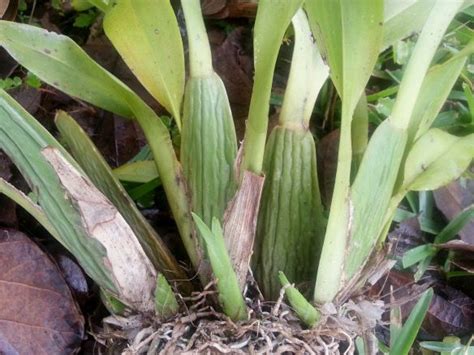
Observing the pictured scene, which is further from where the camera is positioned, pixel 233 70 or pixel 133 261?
pixel 233 70

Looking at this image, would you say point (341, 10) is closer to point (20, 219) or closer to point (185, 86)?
point (185, 86)

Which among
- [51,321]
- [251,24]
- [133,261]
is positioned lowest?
[51,321]

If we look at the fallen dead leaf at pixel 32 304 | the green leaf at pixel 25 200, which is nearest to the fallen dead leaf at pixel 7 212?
the fallen dead leaf at pixel 32 304

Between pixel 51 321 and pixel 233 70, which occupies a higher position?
pixel 233 70

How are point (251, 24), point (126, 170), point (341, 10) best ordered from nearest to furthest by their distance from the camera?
1. point (341, 10)
2. point (126, 170)
3. point (251, 24)

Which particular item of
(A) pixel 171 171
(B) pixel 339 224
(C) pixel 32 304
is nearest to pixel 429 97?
(B) pixel 339 224

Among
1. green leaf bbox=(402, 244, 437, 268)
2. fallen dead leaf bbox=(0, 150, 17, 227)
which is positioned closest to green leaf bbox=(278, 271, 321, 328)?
green leaf bbox=(402, 244, 437, 268)

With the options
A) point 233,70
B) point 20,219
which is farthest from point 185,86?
point 20,219
